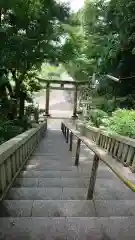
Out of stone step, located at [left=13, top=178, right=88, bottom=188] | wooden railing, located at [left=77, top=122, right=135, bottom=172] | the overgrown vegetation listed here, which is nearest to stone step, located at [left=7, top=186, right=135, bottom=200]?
stone step, located at [left=13, top=178, right=88, bottom=188]

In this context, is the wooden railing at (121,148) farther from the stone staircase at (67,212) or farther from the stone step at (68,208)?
the stone step at (68,208)

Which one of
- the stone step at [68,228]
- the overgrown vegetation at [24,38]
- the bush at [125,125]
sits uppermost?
the overgrown vegetation at [24,38]

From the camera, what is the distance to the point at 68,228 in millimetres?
1771

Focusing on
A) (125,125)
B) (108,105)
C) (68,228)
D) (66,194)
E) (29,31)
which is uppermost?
(29,31)

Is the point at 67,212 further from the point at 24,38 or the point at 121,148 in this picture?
the point at 24,38

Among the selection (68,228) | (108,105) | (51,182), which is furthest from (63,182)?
(108,105)

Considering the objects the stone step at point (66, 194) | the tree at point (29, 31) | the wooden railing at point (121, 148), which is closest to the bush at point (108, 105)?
the wooden railing at point (121, 148)

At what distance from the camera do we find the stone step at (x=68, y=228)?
5.49ft

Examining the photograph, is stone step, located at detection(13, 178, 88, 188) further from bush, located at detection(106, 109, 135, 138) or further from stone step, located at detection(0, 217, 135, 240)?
bush, located at detection(106, 109, 135, 138)

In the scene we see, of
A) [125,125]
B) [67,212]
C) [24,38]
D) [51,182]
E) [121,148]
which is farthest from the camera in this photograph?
[24,38]

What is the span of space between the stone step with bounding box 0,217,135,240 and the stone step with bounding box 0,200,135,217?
149 mm

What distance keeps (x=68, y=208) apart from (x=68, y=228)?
1.21 feet

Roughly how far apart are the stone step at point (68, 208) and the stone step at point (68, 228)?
0.15m

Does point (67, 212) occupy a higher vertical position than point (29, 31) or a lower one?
lower
